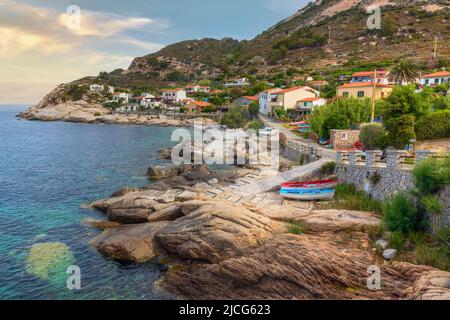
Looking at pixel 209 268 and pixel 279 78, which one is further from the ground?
pixel 279 78

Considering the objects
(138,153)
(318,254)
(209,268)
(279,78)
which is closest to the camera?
(318,254)

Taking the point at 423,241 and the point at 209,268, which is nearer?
the point at 423,241

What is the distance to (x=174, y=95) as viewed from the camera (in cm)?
15238

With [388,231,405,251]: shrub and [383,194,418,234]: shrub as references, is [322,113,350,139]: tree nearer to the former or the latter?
[383,194,418,234]: shrub

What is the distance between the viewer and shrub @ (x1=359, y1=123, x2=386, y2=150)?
34.6 m

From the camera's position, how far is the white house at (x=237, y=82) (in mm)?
151275

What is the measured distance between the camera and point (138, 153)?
65.4 metres

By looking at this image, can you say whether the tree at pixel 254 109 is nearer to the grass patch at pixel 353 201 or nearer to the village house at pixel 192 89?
the village house at pixel 192 89

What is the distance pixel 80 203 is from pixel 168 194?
9.87 meters

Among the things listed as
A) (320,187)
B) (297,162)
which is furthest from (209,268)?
(297,162)

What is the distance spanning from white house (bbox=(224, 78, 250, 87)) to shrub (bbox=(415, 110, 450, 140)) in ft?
389

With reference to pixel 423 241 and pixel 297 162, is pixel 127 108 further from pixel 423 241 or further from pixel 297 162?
pixel 423 241

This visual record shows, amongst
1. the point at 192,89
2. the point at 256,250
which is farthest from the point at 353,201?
the point at 192,89

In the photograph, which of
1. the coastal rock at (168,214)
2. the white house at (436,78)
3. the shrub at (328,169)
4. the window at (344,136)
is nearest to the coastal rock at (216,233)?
the coastal rock at (168,214)
